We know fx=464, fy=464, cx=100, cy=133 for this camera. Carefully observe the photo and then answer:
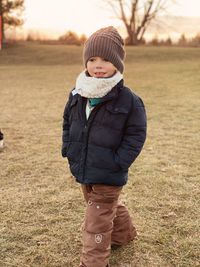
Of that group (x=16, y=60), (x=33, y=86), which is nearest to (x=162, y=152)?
(x=33, y=86)

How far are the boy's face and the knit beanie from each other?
0.02 m

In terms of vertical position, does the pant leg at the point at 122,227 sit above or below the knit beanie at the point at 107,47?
below

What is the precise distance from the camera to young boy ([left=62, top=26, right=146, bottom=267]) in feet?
8.55

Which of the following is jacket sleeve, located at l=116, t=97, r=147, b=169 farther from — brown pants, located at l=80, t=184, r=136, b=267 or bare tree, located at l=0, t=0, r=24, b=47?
bare tree, located at l=0, t=0, r=24, b=47

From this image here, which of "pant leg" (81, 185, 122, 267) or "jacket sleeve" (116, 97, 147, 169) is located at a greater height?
"jacket sleeve" (116, 97, 147, 169)

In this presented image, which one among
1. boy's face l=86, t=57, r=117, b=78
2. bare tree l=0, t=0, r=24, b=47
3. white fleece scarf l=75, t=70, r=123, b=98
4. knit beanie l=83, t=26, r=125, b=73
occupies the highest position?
knit beanie l=83, t=26, r=125, b=73

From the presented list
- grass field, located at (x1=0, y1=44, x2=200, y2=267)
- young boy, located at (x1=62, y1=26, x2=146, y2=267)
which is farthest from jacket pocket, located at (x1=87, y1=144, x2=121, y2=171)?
grass field, located at (x1=0, y1=44, x2=200, y2=267)

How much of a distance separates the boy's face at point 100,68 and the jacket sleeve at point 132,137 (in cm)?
22

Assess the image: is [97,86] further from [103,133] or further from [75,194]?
[75,194]

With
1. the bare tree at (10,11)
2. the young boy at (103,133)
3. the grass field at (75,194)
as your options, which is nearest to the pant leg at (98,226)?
the young boy at (103,133)

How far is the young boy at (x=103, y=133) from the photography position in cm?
261

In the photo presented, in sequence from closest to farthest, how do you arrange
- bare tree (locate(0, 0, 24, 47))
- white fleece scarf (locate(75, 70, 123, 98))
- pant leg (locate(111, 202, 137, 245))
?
white fleece scarf (locate(75, 70, 123, 98)) < pant leg (locate(111, 202, 137, 245)) < bare tree (locate(0, 0, 24, 47))

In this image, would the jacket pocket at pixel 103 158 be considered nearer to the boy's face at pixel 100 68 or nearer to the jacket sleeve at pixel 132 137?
the jacket sleeve at pixel 132 137

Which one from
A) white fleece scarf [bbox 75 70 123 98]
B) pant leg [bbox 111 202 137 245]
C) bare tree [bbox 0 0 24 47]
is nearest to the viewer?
white fleece scarf [bbox 75 70 123 98]
